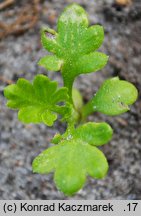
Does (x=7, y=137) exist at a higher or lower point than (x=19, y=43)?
lower

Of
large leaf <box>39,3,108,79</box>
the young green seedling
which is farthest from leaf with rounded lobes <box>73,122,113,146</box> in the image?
large leaf <box>39,3,108,79</box>

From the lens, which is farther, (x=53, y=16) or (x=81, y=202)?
(x=53, y=16)

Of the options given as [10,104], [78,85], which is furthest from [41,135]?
[10,104]

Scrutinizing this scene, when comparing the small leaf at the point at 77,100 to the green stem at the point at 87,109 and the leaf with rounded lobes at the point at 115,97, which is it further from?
the leaf with rounded lobes at the point at 115,97

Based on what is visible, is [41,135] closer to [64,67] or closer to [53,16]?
[64,67]

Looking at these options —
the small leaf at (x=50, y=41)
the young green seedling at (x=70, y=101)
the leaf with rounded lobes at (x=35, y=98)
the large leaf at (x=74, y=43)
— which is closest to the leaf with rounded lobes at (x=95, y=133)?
the young green seedling at (x=70, y=101)

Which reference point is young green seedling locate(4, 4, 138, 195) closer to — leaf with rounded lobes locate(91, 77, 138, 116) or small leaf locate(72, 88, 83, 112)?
leaf with rounded lobes locate(91, 77, 138, 116)

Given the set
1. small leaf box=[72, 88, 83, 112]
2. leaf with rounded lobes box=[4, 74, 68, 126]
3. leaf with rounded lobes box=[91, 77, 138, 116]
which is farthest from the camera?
small leaf box=[72, 88, 83, 112]

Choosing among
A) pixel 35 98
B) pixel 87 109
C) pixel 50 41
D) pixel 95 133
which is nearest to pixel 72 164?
pixel 95 133
